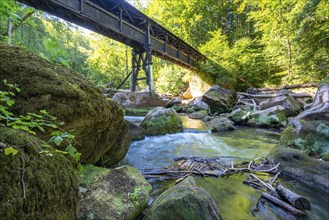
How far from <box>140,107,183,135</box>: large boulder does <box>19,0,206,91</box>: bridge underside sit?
17.6 feet

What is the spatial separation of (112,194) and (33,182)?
1136mm

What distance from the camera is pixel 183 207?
6.68 feet

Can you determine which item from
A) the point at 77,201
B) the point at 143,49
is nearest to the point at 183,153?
the point at 77,201

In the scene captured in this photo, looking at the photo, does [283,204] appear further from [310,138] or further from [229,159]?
[310,138]

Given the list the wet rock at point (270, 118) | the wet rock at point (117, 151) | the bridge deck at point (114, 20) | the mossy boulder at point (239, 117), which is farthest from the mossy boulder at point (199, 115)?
the wet rock at point (117, 151)

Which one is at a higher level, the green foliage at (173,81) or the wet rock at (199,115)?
the green foliage at (173,81)

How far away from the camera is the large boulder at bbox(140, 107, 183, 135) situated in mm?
6504

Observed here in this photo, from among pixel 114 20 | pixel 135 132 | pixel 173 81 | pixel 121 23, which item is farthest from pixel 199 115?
pixel 173 81

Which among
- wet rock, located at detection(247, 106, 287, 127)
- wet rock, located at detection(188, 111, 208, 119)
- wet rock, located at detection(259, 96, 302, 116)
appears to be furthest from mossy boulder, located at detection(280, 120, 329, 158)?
wet rock, located at detection(188, 111, 208, 119)

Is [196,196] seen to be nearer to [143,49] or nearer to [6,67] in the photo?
[6,67]

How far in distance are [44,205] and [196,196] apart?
4.90 ft

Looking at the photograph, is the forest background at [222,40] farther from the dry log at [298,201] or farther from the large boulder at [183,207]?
the dry log at [298,201]

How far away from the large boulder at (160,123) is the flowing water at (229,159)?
253 mm

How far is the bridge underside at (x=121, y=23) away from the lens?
769 centimetres
